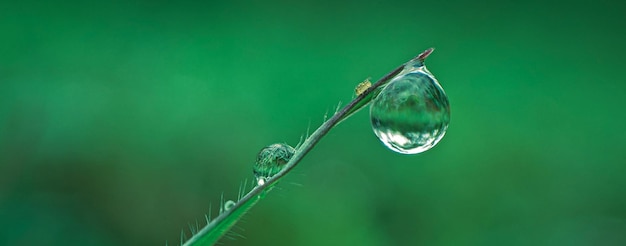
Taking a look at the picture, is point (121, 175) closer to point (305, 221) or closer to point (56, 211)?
point (56, 211)

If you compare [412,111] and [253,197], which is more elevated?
[412,111]

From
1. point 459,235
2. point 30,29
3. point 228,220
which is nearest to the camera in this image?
point 228,220

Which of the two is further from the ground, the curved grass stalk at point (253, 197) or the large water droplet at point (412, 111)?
the large water droplet at point (412, 111)

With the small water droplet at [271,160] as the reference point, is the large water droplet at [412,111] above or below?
above

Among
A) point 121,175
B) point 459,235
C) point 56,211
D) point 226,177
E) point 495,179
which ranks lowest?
point 56,211

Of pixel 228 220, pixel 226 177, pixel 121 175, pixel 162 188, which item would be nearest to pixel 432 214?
pixel 226 177
